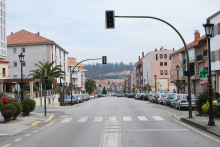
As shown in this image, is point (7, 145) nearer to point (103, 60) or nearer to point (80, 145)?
point (80, 145)

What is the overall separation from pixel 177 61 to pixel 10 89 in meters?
36.1

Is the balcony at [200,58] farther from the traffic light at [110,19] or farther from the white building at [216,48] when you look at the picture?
the traffic light at [110,19]

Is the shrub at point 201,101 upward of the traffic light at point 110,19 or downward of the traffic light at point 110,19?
downward

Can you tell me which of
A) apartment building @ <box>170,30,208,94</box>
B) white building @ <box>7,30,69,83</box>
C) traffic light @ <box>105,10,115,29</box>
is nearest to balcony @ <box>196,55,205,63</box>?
apartment building @ <box>170,30,208,94</box>

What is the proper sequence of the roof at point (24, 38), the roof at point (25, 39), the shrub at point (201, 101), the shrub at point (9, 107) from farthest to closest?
the roof at point (24, 38) < the roof at point (25, 39) < the shrub at point (201, 101) < the shrub at point (9, 107)

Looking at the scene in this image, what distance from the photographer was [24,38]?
6525 centimetres

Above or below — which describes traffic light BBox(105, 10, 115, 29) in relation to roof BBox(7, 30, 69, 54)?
below

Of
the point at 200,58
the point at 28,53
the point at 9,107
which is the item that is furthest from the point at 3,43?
the point at 9,107

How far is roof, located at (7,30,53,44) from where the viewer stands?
6384 centimetres

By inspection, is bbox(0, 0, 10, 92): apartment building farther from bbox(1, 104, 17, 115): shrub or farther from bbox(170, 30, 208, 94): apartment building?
bbox(1, 104, 17, 115): shrub

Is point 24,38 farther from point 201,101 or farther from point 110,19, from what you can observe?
point 110,19

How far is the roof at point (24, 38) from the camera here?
209 ft

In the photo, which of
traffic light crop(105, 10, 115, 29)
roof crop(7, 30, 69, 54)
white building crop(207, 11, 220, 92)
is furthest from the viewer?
roof crop(7, 30, 69, 54)

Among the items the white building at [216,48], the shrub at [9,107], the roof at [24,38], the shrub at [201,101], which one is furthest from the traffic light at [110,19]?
the roof at [24,38]
